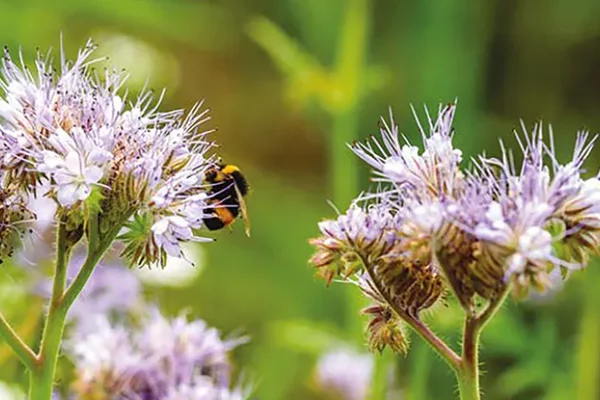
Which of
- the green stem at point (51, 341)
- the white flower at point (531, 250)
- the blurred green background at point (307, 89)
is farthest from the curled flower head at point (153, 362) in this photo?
the blurred green background at point (307, 89)

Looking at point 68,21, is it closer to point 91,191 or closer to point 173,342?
point 173,342

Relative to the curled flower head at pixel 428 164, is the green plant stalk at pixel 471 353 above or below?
below

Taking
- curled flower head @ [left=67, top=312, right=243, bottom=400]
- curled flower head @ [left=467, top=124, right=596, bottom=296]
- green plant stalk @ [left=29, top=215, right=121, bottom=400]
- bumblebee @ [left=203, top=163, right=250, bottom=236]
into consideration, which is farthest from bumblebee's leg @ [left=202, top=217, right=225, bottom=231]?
curled flower head @ [left=467, top=124, right=596, bottom=296]

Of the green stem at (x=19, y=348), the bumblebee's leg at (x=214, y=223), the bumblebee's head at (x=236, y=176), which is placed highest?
the bumblebee's head at (x=236, y=176)

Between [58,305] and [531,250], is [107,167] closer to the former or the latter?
[58,305]

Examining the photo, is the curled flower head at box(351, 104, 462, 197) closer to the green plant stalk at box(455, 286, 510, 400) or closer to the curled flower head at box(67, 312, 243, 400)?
the green plant stalk at box(455, 286, 510, 400)

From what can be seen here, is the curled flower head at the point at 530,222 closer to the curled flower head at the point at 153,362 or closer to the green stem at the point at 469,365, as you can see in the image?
the green stem at the point at 469,365

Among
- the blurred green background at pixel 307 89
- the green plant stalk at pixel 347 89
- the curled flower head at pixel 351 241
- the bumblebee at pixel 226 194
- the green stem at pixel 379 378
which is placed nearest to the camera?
the curled flower head at pixel 351 241
